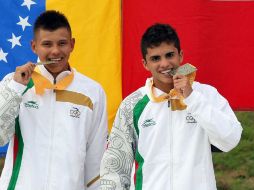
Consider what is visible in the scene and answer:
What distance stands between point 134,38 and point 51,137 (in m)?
1.54

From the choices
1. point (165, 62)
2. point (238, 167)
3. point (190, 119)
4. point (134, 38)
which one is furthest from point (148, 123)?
point (238, 167)

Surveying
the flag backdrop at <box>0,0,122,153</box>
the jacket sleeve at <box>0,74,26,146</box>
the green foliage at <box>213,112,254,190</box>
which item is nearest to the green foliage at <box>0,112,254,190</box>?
the green foliage at <box>213,112,254,190</box>

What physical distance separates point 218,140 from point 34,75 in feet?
3.82

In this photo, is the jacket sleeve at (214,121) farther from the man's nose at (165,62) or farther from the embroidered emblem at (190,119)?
the man's nose at (165,62)

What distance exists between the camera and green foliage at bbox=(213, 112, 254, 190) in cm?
558

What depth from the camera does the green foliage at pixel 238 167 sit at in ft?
18.3

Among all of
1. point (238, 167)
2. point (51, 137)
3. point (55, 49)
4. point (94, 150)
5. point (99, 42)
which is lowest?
point (238, 167)

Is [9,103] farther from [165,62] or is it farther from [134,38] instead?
[134,38]

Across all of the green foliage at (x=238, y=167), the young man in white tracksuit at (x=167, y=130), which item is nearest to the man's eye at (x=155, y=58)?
the young man in white tracksuit at (x=167, y=130)

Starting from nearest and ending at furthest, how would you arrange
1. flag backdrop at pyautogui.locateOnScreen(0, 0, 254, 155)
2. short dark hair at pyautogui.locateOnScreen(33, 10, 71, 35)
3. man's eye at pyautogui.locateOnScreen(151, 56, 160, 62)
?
1. man's eye at pyautogui.locateOnScreen(151, 56, 160, 62)
2. short dark hair at pyautogui.locateOnScreen(33, 10, 71, 35)
3. flag backdrop at pyautogui.locateOnScreen(0, 0, 254, 155)

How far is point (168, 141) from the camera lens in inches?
123

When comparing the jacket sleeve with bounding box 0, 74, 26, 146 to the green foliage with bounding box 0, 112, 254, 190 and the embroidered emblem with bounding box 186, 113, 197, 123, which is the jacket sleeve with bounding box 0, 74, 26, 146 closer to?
the embroidered emblem with bounding box 186, 113, 197, 123

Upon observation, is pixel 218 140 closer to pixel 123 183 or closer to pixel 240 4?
pixel 123 183

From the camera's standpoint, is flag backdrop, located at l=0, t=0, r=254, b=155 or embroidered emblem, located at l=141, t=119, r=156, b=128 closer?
embroidered emblem, located at l=141, t=119, r=156, b=128
